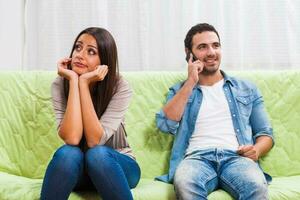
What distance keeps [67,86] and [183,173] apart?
2.02 feet

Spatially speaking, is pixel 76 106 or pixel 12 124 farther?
pixel 12 124

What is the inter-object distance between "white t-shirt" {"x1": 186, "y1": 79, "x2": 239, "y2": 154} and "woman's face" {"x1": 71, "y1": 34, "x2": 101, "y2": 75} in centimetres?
57

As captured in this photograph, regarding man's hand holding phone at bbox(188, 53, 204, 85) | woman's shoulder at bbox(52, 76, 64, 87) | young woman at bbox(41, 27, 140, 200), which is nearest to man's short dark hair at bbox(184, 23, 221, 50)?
man's hand holding phone at bbox(188, 53, 204, 85)

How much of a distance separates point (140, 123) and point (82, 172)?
62 cm

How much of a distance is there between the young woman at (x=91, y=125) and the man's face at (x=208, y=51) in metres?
0.47

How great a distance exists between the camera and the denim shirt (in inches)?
72.4

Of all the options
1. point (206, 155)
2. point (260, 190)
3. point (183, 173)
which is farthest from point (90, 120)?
point (260, 190)

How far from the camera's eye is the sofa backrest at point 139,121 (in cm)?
192

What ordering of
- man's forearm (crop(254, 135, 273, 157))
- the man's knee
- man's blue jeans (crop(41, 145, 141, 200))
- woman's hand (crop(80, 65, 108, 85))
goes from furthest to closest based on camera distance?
man's forearm (crop(254, 135, 273, 157))
woman's hand (crop(80, 65, 108, 85))
the man's knee
man's blue jeans (crop(41, 145, 141, 200))

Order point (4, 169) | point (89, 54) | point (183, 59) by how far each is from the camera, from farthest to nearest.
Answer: point (183, 59) < point (4, 169) < point (89, 54)

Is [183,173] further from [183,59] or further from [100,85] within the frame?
[183,59]

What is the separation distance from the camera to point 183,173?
156 cm

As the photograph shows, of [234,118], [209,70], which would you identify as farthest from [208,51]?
[234,118]

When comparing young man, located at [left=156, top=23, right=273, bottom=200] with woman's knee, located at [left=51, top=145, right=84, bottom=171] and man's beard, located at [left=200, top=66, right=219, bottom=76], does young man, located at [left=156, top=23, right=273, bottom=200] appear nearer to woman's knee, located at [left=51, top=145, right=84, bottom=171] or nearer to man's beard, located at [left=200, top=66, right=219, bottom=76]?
man's beard, located at [left=200, top=66, right=219, bottom=76]
